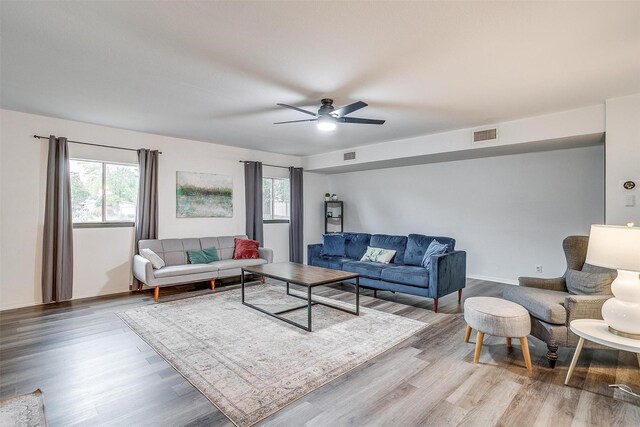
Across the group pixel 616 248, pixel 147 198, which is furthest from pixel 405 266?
pixel 147 198

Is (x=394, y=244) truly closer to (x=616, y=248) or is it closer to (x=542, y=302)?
(x=542, y=302)

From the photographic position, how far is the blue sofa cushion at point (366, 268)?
4.64m

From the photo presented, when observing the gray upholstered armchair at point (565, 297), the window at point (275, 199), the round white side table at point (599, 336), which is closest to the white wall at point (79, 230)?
the window at point (275, 199)

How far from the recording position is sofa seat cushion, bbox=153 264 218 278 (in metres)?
4.55

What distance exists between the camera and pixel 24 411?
2.01 metres

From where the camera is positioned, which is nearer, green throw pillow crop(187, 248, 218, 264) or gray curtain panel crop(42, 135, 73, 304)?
gray curtain panel crop(42, 135, 73, 304)

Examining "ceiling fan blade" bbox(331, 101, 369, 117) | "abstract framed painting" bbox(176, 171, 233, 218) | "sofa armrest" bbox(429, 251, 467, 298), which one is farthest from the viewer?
"abstract framed painting" bbox(176, 171, 233, 218)

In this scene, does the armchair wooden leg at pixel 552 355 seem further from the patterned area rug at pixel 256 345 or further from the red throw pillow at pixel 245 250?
the red throw pillow at pixel 245 250

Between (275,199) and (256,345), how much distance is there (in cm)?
457

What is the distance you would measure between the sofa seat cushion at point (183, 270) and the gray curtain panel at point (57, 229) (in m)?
1.26

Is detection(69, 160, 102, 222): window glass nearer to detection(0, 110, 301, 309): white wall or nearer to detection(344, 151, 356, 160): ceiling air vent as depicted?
detection(0, 110, 301, 309): white wall

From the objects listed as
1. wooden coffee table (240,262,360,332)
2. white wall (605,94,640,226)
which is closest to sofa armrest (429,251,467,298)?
wooden coffee table (240,262,360,332)

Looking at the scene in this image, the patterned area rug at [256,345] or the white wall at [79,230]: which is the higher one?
the white wall at [79,230]

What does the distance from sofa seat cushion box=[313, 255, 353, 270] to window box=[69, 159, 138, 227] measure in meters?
3.25
